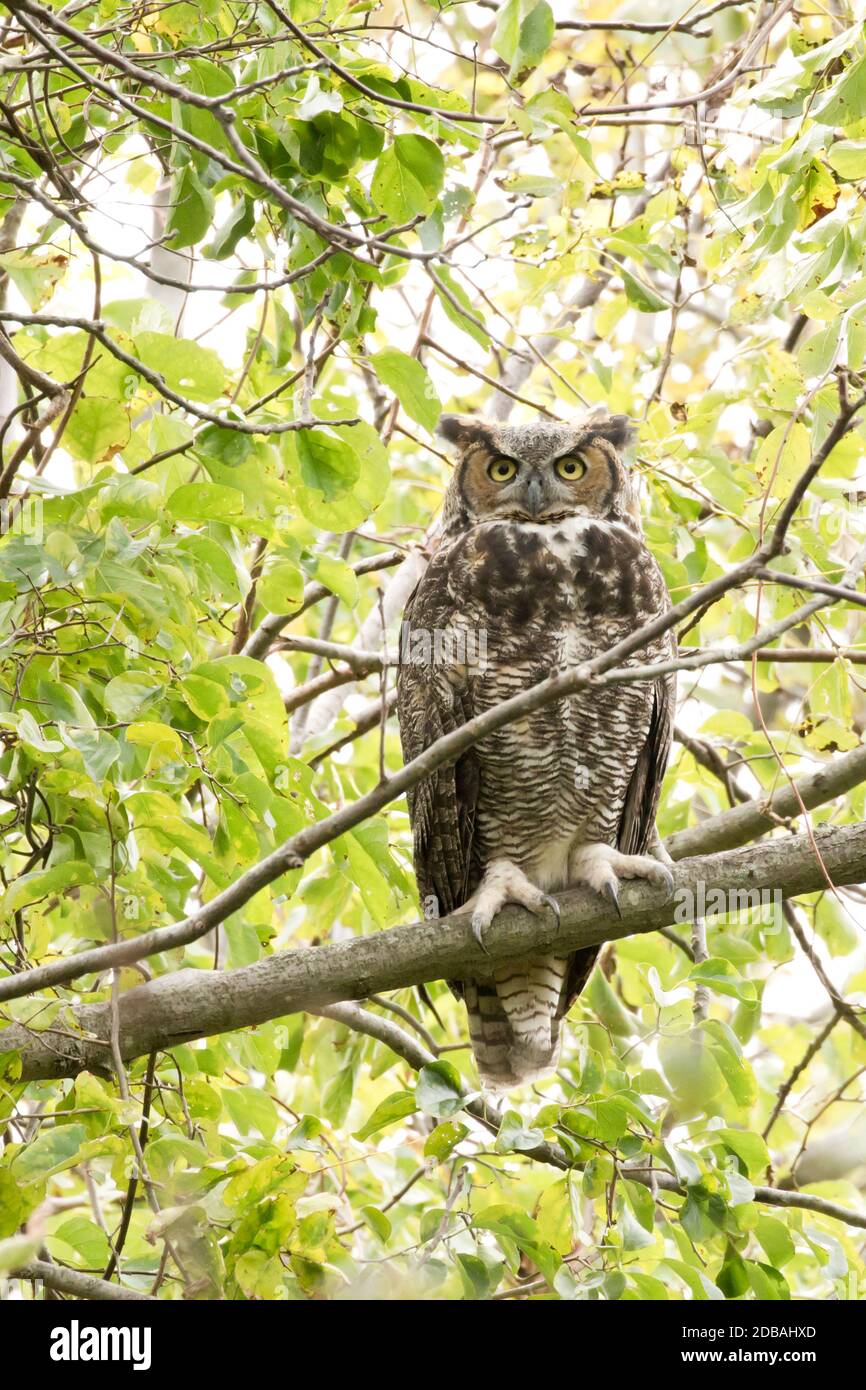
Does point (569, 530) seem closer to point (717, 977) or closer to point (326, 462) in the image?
point (326, 462)

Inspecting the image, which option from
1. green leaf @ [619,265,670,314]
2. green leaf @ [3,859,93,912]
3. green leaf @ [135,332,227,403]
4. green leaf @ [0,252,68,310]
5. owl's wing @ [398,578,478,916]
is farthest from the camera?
owl's wing @ [398,578,478,916]

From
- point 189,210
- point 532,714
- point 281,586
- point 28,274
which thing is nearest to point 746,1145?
point 532,714

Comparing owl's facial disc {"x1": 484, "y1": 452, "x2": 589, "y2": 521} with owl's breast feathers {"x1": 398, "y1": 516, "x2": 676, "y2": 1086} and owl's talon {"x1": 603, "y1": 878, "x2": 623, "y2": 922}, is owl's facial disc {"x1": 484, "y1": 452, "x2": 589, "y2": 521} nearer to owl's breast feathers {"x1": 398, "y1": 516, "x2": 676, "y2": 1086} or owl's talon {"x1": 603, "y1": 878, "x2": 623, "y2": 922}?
owl's breast feathers {"x1": 398, "y1": 516, "x2": 676, "y2": 1086}

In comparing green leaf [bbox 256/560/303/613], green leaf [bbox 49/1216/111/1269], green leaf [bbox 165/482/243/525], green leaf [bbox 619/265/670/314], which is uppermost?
green leaf [bbox 619/265/670/314]

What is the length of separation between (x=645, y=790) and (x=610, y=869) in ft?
1.76

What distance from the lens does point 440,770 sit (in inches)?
133

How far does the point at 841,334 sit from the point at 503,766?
1.37 meters

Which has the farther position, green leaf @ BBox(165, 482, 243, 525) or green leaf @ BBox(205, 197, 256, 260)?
green leaf @ BBox(205, 197, 256, 260)

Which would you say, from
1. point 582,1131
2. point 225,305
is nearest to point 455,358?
point 225,305

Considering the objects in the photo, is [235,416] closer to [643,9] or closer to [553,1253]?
[553,1253]

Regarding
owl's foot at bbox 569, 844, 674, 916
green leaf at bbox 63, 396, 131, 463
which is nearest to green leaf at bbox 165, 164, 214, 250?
green leaf at bbox 63, 396, 131, 463

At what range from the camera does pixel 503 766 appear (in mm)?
3426

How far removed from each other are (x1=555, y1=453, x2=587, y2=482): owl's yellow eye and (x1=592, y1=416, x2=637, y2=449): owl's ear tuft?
0.09m

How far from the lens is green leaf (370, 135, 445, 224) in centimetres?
239
